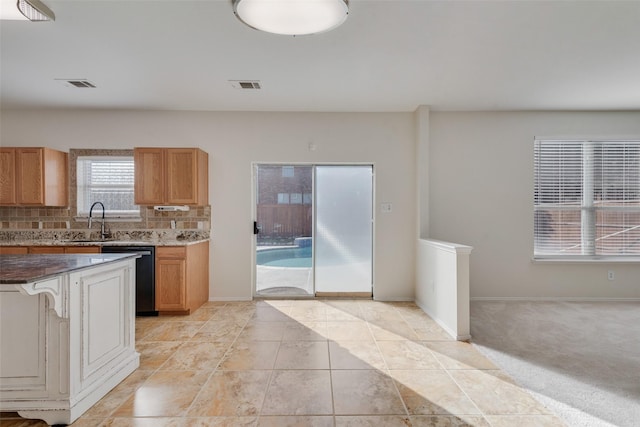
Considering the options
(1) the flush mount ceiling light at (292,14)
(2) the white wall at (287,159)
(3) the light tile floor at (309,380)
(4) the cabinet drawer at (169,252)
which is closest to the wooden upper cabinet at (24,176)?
(2) the white wall at (287,159)

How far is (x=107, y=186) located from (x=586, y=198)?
22.3 ft

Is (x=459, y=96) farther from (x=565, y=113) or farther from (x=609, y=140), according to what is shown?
(x=609, y=140)

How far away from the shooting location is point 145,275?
12.4 feet

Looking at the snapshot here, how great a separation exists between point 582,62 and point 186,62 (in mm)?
3772

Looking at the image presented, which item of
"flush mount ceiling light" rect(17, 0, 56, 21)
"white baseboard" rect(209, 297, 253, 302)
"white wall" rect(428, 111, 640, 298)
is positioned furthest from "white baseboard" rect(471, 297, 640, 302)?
"flush mount ceiling light" rect(17, 0, 56, 21)

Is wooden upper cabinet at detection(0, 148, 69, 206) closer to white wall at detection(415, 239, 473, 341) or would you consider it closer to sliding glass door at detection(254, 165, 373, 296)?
sliding glass door at detection(254, 165, 373, 296)

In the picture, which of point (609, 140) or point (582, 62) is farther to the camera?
point (609, 140)

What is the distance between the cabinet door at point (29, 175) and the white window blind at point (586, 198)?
6674 millimetres

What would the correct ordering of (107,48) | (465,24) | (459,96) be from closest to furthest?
(465,24) → (107,48) → (459,96)

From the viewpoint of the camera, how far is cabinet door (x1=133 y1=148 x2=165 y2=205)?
13.3ft

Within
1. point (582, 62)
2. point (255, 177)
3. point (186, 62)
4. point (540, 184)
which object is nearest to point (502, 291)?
point (540, 184)

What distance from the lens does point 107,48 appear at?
8.98 feet

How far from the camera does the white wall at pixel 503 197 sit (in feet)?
14.5

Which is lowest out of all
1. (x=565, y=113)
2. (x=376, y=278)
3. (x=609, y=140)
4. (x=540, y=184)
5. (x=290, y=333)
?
(x=290, y=333)
